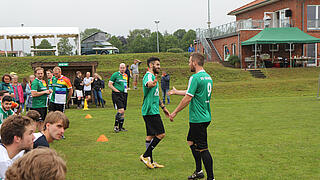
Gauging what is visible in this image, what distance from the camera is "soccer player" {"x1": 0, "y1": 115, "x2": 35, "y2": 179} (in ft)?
11.2

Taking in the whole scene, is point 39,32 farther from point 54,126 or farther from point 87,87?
point 54,126

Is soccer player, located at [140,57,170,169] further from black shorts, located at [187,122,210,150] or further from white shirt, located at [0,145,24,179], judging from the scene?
white shirt, located at [0,145,24,179]

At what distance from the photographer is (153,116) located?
6797 mm

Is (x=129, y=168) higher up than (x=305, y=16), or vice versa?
(x=305, y=16)

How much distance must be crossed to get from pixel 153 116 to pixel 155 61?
112cm

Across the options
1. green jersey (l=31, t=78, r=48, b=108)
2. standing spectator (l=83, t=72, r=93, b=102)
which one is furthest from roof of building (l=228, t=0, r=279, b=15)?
green jersey (l=31, t=78, r=48, b=108)

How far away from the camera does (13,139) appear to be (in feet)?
11.3

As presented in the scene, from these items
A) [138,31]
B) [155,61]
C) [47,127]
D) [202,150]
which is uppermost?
[138,31]

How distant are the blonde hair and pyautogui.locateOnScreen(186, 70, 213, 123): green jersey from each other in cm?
370

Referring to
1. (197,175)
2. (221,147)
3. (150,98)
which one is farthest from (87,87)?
(197,175)

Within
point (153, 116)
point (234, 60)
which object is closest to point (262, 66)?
point (234, 60)

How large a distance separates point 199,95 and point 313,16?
3870cm

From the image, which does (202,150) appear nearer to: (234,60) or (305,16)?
(234,60)

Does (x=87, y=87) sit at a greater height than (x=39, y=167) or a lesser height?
lesser
